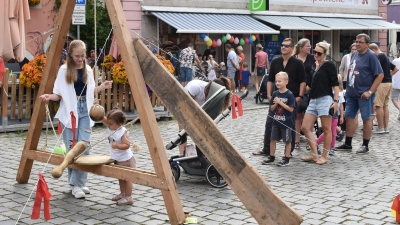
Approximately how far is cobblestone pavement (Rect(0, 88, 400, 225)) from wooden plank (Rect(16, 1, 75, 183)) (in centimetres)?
44

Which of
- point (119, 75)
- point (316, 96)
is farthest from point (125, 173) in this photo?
point (119, 75)

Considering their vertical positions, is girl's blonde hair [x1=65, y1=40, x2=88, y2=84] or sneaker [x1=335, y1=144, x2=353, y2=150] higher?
girl's blonde hair [x1=65, y1=40, x2=88, y2=84]

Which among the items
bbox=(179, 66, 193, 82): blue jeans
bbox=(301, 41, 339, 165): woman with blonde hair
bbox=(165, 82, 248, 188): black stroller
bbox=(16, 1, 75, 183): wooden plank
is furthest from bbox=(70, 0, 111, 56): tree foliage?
bbox=(16, 1, 75, 183): wooden plank

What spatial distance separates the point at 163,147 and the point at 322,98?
4.03 meters

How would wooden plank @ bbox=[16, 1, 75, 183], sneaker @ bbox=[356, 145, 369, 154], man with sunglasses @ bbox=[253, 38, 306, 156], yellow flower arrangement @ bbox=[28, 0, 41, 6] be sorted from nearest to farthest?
wooden plank @ bbox=[16, 1, 75, 183] < man with sunglasses @ bbox=[253, 38, 306, 156] < sneaker @ bbox=[356, 145, 369, 154] < yellow flower arrangement @ bbox=[28, 0, 41, 6]

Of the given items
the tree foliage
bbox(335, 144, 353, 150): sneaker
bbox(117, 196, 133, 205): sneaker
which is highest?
the tree foliage

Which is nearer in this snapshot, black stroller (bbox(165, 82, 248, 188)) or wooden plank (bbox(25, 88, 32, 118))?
black stroller (bbox(165, 82, 248, 188))

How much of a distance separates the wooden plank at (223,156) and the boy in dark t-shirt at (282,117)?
3.58m

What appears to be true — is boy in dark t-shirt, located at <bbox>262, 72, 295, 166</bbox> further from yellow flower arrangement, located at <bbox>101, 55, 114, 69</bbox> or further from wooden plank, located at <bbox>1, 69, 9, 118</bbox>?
yellow flower arrangement, located at <bbox>101, 55, 114, 69</bbox>

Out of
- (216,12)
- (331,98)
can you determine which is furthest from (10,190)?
(216,12)

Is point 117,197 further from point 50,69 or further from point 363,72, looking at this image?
point 363,72

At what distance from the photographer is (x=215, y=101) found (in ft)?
25.3

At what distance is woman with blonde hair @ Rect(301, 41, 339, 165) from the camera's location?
30.1ft

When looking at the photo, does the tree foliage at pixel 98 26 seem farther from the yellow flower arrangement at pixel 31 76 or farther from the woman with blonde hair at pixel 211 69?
the yellow flower arrangement at pixel 31 76
